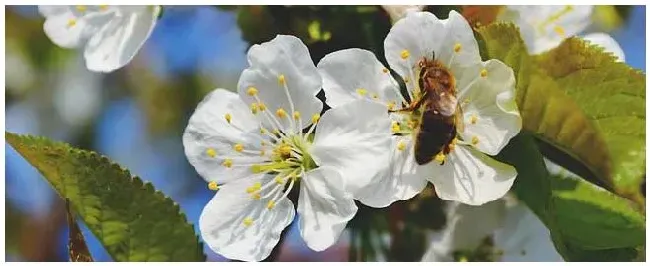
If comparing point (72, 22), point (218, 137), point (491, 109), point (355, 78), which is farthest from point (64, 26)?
point (491, 109)

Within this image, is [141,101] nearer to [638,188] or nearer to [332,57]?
[332,57]

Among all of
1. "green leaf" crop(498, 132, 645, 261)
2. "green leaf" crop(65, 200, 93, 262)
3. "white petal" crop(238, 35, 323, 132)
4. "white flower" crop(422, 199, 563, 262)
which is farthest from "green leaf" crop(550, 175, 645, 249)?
"green leaf" crop(65, 200, 93, 262)

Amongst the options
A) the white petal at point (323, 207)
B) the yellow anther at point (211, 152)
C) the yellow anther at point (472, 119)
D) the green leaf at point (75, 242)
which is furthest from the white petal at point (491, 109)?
the green leaf at point (75, 242)

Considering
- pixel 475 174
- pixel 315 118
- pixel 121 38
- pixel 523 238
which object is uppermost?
pixel 121 38

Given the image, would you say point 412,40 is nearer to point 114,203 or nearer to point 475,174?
point 475,174

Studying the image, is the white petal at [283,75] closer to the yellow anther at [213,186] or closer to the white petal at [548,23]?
the yellow anther at [213,186]

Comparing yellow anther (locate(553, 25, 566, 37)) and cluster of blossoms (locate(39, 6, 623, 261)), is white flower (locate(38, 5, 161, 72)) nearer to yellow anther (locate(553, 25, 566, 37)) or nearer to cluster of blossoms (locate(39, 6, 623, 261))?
cluster of blossoms (locate(39, 6, 623, 261))
